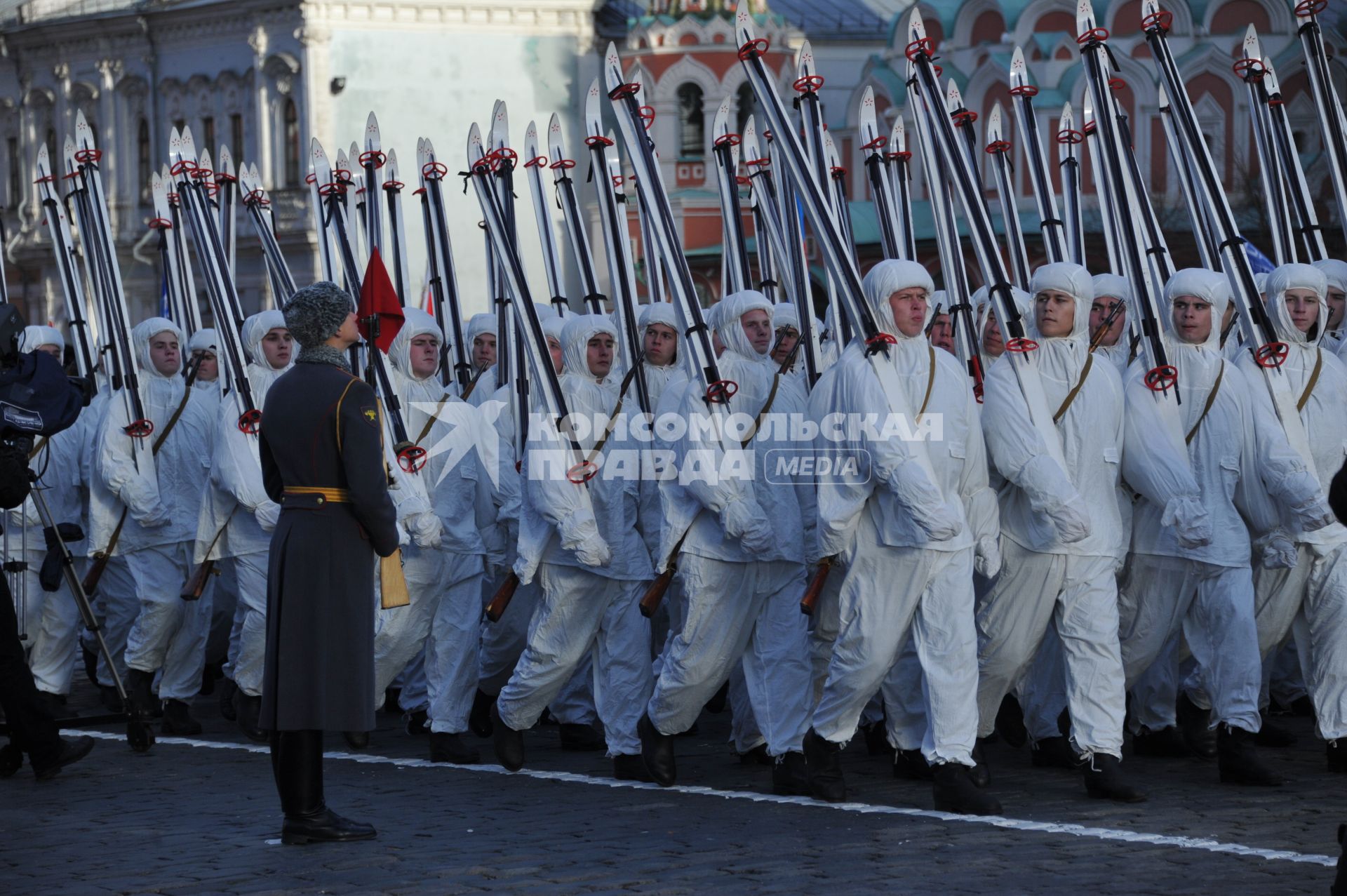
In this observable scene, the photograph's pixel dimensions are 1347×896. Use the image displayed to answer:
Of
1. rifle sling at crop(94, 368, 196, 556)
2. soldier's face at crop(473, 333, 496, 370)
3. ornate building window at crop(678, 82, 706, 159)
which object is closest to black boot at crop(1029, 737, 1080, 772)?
soldier's face at crop(473, 333, 496, 370)

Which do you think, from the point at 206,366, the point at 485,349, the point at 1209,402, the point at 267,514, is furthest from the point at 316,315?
the point at 485,349

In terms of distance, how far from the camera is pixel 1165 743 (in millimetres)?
9922

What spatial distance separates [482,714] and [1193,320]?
372cm

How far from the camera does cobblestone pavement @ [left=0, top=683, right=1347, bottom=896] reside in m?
7.39

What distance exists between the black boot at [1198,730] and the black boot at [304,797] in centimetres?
350

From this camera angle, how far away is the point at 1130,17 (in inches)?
1606

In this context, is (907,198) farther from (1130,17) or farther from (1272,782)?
(1130,17)

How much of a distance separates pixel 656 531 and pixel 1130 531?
206 cm

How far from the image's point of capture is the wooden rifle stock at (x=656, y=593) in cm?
941

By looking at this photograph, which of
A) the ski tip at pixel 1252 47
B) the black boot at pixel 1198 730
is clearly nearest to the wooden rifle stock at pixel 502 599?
the black boot at pixel 1198 730

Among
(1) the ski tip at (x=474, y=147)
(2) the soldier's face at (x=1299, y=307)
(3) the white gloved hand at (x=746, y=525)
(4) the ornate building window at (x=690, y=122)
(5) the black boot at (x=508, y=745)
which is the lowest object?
(5) the black boot at (x=508, y=745)

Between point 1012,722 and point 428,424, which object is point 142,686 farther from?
point 1012,722

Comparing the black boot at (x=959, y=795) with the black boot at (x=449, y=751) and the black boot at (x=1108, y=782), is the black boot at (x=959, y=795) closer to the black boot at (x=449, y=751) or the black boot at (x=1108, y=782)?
the black boot at (x=1108, y=782)

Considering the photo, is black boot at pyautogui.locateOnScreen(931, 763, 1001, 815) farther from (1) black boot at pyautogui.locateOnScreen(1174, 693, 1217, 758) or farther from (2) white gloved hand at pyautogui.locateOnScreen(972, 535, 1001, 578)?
(1) black boot at pyautogui.locateOnScreen(1174, 693, 1217, 758)
